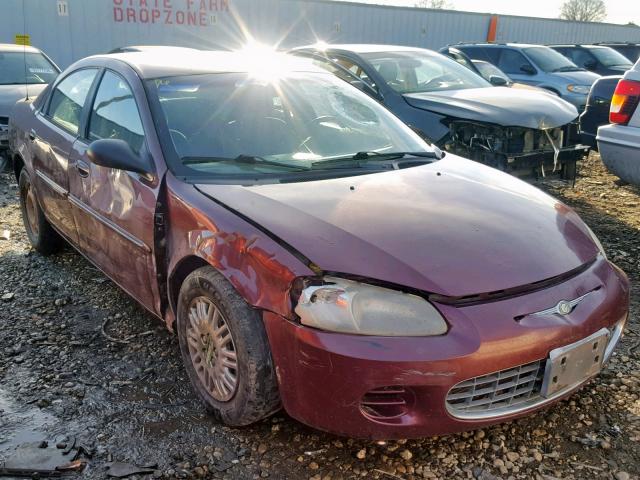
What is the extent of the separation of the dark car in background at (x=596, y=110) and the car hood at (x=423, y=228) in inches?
154

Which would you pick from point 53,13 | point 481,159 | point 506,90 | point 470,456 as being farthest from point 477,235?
point 53,13

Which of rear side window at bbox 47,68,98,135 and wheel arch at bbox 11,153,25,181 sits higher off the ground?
rear side window at bbox 47,68,98,135

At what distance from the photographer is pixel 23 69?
8.41 metres

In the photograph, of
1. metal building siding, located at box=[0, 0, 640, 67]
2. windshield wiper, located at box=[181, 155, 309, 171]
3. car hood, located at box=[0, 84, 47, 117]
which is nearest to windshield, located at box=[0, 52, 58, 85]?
car hood, located at box=[0, 84, 47, 117]

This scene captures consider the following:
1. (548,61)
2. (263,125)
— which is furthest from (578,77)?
(263,125)

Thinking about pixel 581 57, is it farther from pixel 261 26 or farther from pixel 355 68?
pixel 355 68

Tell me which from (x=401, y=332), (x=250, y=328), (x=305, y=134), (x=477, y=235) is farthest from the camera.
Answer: (x=305, y=134)

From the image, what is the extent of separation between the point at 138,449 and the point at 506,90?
224 inches

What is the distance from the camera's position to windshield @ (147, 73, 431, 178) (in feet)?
9.66

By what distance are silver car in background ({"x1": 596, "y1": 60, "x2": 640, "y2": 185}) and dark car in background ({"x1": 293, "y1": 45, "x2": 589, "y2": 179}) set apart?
35.2 inches

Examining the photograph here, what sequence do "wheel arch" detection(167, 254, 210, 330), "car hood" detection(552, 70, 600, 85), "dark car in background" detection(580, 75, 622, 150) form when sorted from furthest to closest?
"car hood" detection(552, 70, 600, 85) → "dark car in background" detection(580, 75, 622, 150) → "wheel arch" detection(167, 254, 210, 330)

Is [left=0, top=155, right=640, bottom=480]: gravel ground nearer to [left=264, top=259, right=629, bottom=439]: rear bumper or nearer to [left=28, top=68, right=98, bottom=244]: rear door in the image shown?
[left=264, top=259, right=629, bottom=439]: rear bumper

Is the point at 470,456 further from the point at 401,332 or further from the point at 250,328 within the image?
the point at 250,328

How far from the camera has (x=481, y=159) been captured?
5973 millimetres
